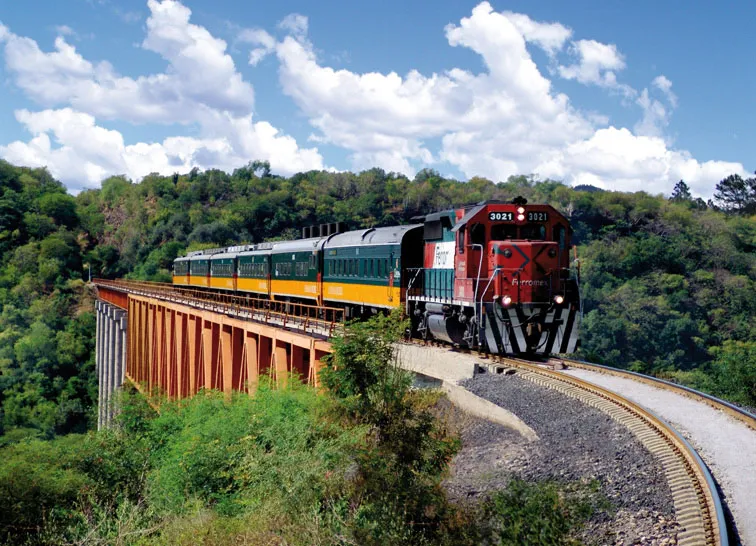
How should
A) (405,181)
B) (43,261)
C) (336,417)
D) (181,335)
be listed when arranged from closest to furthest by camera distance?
1. (336,417)
2. (181,335)
3. (43,261)
4. (405,181)

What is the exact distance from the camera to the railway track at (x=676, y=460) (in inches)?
267

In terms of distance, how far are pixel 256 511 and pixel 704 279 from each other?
5738 cm

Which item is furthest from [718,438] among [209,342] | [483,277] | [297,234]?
[297,234]

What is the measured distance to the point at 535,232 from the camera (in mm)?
16297

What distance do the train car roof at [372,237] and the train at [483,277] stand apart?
0.05 m

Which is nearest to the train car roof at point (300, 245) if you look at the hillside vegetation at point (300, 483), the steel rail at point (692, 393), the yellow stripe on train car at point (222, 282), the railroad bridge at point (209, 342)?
the railroad bridge at point (209, 342)

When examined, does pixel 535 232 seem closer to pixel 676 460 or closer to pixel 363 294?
pixel 363 294

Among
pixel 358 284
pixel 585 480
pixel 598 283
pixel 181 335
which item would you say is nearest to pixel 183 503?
pixel 585 480

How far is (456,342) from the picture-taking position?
16922 mm

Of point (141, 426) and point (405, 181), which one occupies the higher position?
point (405, 181)

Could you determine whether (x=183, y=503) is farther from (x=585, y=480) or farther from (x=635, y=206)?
(x=635, y=206)

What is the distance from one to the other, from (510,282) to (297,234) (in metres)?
82.1

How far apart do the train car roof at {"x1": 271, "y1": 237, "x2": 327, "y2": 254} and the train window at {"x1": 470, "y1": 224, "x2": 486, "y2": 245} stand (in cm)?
1048

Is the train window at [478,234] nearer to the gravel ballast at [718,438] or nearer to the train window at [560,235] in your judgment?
the train window at [560,235]
